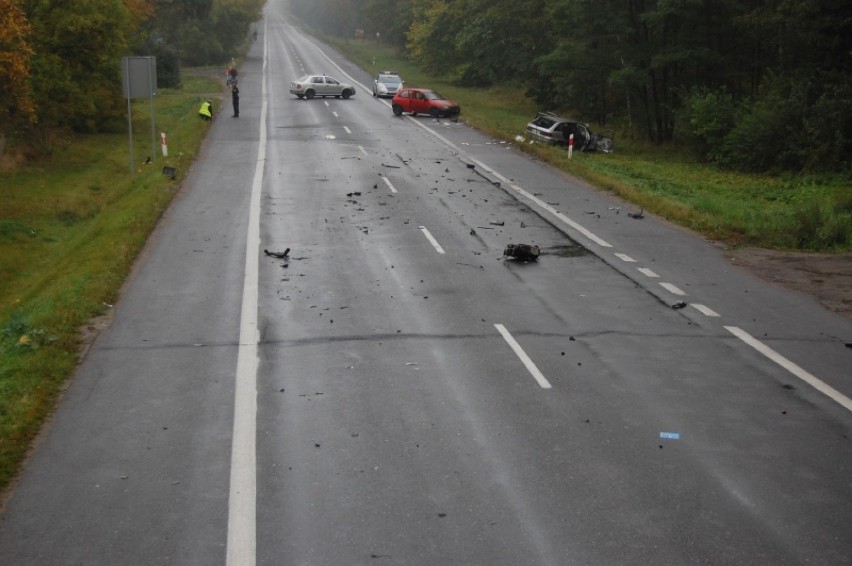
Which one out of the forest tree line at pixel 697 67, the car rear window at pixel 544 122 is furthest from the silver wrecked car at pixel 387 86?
the car rear window at pixel 544 122

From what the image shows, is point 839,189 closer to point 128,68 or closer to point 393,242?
point 393,242

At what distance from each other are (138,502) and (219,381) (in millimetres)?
2713

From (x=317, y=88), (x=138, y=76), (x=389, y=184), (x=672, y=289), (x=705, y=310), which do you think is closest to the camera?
(x=705, y=310)

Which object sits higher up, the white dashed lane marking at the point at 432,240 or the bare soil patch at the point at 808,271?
the bare soil patch at the point at 808,271

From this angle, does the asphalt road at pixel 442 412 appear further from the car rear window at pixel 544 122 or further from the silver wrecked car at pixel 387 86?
the silver wrecked car at pixel 387 86

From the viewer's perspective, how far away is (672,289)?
45.6ft

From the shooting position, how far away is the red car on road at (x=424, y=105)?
42.1 metres

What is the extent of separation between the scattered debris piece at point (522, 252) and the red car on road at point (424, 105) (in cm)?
2734

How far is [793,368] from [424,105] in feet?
111

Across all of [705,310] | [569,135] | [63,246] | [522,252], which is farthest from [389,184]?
[569,135]

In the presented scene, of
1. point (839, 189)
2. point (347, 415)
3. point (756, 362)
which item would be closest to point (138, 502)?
point (347, 415)

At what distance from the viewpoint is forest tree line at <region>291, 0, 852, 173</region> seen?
28828 mm

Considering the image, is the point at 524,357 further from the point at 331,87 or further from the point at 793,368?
the point at 331,87

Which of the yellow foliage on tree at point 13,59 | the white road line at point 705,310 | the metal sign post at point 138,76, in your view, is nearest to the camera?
the white road line at point 705,310
